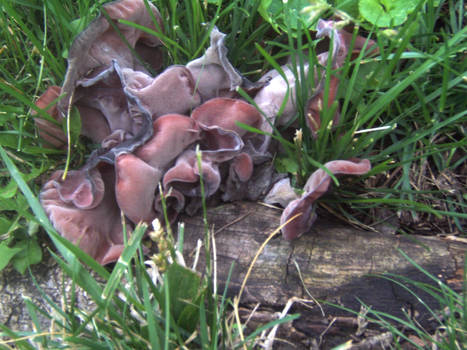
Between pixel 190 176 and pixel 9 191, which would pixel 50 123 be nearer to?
pixel 9 191

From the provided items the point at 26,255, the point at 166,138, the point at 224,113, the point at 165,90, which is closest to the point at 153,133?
the point at 166,138

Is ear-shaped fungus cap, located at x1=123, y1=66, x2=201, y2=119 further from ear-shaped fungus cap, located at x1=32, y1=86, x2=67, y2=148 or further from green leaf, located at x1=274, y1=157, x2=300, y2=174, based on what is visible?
green leaf, located at x1=274, y1=157, x2=300, y2=174

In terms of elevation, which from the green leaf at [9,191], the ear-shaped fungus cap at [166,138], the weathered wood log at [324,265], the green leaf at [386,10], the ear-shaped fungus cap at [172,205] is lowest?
the weathered wood log at [324,265]

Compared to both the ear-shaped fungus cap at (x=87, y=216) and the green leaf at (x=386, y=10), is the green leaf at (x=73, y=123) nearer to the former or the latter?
the ear-shaped fungus cap at (x=87, y=216)

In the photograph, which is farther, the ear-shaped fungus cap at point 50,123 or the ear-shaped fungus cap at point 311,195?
the ear-shaped fungus cap at point 50,123

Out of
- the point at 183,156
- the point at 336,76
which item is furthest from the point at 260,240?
the point at 336,76

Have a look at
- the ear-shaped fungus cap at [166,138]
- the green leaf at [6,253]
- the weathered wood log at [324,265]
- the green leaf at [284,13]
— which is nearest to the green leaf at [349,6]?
the green leaf at [284,13]

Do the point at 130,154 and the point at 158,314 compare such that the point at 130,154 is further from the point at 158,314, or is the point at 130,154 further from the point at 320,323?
the point at 320,323
